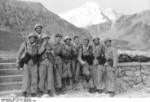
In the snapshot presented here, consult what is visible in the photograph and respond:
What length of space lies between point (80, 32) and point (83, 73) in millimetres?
6513

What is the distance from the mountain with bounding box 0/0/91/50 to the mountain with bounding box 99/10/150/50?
3.47 meters

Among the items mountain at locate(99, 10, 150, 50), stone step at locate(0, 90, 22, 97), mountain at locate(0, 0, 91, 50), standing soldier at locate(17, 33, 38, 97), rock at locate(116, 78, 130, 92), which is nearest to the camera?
standing soldier at locate(17, 33, 38, 97)


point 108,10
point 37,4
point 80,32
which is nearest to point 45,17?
point 37,4

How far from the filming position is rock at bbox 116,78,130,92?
746 centimetres

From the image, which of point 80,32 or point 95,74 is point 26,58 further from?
point 80,32

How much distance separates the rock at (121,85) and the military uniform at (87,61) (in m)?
1.08

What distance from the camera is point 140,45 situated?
15.0 metres

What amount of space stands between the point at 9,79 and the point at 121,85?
3.35 metres

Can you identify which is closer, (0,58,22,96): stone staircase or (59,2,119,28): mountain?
(0,58,22,96): stone staircase

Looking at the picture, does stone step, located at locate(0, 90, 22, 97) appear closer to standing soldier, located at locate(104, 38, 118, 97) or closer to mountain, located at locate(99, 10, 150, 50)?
standing soldier, located at locate(104, 38, 118, 97)

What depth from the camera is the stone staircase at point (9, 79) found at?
6.57 m

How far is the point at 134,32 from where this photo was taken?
16.2 metres

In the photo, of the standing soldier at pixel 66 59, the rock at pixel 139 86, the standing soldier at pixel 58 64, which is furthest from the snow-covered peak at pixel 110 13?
the standing soldier at pixel 58 64

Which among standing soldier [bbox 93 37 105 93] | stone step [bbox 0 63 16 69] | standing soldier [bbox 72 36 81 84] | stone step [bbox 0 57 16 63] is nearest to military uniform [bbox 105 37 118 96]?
standing soldier [bbox 93 37 105 93]
